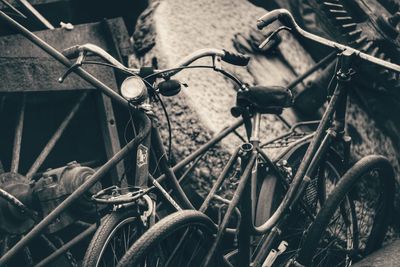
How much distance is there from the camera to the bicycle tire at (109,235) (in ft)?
8.46

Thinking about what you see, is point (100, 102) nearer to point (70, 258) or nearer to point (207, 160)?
point (207, 160)

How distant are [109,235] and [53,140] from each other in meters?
1.17

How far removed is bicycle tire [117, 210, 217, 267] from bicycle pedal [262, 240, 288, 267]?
511mm

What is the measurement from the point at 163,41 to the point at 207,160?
0.98m

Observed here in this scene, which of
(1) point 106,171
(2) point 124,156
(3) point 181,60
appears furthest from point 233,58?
(1) point 106,171

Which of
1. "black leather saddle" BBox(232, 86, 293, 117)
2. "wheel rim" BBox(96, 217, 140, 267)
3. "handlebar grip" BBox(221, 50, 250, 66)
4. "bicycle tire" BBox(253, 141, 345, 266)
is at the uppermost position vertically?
"handlebar grip" BBox(221, 50, 250, 66)

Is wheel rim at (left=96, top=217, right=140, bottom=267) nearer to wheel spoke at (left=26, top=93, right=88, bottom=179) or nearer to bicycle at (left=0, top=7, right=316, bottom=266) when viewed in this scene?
bicycle at (left=0, top=7, right=316, bottom=266)

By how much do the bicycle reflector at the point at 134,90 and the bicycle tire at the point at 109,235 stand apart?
0.54 meters

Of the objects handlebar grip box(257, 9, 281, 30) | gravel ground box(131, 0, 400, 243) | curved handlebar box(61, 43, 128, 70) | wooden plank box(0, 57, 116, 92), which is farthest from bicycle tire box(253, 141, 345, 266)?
wooden plank box(0, 57, 116, 92)

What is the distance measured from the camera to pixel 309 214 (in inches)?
143

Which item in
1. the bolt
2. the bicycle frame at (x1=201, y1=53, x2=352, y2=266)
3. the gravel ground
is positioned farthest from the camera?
the bolt

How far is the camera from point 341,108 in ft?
11.4

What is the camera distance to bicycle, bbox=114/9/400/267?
2.76 meters

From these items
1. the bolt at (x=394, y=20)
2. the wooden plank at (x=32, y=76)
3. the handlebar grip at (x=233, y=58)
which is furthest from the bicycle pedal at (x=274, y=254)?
the bolt at (x=394, y=20)
